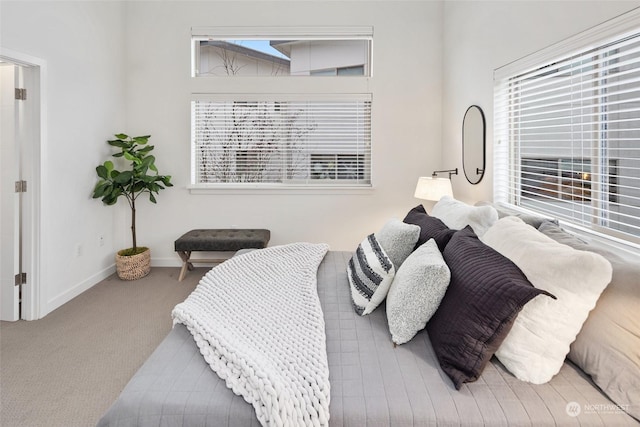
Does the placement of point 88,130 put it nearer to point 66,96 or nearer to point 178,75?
point 66,96

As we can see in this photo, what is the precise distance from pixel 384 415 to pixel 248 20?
12.8 ft

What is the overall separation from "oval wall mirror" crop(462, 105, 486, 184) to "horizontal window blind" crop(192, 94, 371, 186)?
105 centimetres

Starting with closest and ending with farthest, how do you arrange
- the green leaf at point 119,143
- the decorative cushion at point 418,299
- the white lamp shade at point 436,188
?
the decorative cushion at point 418,299 → the white lamp shade at point 436,188 → the green leaf at point 119,143

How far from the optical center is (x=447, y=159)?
3.62 metres

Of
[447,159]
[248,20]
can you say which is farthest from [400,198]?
[248,20]

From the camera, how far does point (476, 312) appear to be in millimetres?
1139

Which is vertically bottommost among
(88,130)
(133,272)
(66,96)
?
(133,272)

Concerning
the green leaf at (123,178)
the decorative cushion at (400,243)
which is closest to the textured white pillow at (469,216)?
the decorative cushion at (400,243)

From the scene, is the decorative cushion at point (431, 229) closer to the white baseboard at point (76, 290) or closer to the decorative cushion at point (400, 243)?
the decorative cushion at point (400, 243)

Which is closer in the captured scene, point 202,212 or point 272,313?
point 272,313

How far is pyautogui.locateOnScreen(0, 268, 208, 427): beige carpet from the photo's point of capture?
1.68 m

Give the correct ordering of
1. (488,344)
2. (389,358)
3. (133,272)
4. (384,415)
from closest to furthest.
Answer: (384,415), (488,344), (389,358), (133,272)

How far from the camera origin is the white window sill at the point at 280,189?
3781mm

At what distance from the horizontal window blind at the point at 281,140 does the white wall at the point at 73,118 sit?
0.89m
